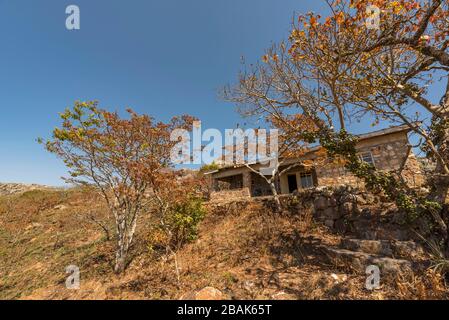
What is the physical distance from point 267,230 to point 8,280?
10.4m

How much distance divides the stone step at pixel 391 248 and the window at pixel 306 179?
1106cm

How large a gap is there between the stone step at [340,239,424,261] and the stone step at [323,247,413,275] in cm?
26

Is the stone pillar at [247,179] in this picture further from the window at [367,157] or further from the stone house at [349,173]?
the window at [367,157]

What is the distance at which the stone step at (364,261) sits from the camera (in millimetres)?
4309

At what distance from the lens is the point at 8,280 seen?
8.13 meters

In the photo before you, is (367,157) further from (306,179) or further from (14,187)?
(14,187)

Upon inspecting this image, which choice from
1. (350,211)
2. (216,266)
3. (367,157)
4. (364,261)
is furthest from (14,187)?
(367,157)

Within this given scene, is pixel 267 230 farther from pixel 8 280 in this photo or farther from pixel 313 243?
pixel 8 280

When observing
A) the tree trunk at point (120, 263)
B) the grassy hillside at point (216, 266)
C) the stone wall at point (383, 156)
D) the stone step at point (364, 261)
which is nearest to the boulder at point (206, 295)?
the grassy hillside at point (216, 266)

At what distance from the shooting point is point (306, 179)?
16.5 m

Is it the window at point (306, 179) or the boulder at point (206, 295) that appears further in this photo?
the window at point (306, 179)

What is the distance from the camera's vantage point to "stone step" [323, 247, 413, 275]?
431 cm

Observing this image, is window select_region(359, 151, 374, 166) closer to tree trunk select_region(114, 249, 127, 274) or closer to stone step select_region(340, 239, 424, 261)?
stone step select_region(340, 239, 424, 261)
